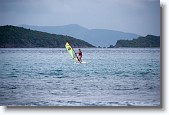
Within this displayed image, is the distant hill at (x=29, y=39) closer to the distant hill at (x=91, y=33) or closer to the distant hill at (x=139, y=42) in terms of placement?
the distant hill at (x=91, y=33)

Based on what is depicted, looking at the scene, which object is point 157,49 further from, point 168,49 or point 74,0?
point 74,0

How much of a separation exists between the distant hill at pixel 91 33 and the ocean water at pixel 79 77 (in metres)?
0.12

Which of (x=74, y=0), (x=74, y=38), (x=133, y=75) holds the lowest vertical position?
(x=133, y=75)

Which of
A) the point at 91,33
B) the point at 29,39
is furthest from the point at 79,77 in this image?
the point at 29,39

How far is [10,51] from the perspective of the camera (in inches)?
251

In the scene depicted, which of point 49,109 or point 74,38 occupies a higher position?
point 74,38

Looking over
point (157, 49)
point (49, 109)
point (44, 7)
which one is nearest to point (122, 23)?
point (157, 49)

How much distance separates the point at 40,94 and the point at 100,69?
2.66ft

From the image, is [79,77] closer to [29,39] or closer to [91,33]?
[91,33]

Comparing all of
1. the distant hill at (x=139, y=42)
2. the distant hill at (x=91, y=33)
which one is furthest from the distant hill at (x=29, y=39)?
the distant hill at (x=139, y=42)

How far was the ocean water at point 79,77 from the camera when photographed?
6.21 metres

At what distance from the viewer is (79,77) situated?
20.9 feet

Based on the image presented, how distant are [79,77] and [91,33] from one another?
569mm

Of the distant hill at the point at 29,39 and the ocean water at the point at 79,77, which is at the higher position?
the distant hill at the point at 29,39
